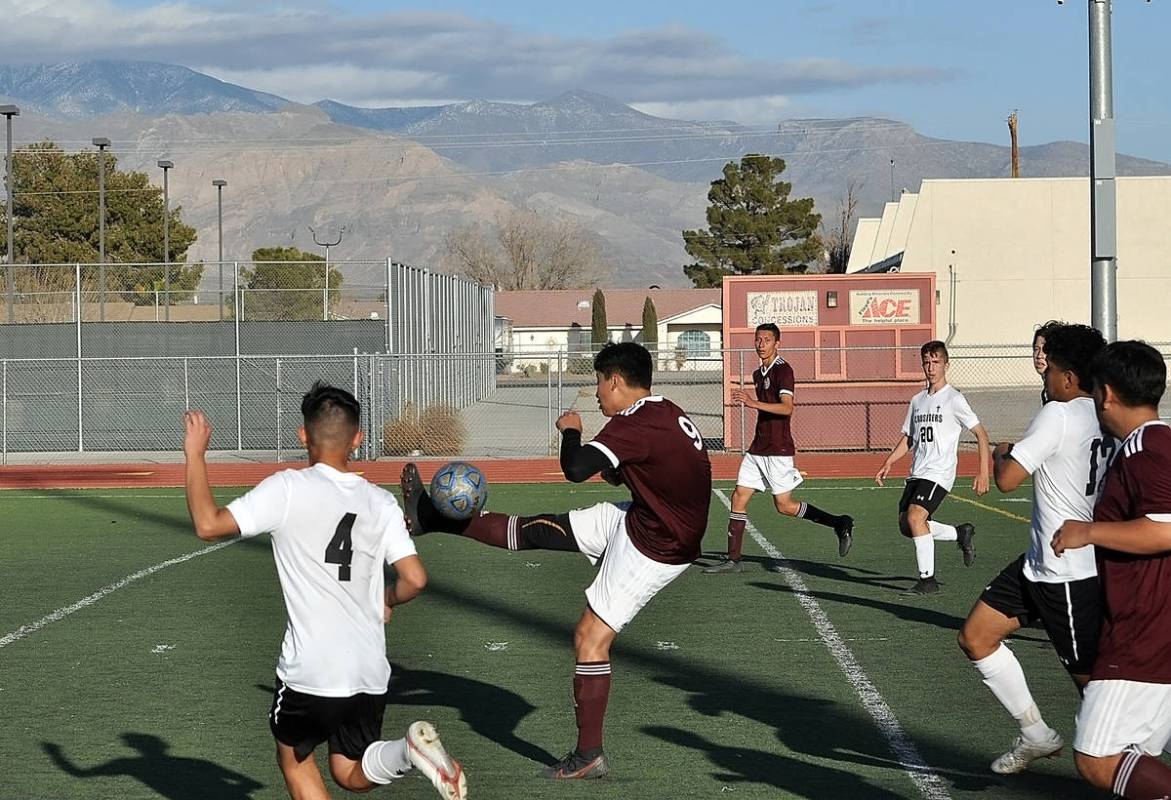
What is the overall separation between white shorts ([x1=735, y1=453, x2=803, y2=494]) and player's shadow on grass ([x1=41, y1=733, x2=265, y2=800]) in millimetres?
6799

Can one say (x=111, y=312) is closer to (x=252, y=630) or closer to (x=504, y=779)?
(x=252, y=630)

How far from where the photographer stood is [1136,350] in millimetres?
5059

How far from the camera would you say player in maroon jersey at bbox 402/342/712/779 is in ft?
22.3

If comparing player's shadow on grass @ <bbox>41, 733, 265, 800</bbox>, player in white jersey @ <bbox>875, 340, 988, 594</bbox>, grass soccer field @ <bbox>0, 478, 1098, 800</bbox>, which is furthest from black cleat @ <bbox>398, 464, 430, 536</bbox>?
player in white jersey @ <bbox>875, 340, 988, 594</bbox>

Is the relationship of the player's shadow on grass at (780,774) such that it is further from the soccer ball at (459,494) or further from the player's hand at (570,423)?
the player's hand at (570,423)

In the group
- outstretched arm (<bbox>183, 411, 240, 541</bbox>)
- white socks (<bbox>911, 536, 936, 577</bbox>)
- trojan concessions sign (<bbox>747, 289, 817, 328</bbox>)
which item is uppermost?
trojan concessions sign (<bbox>747, 289, 817, 328</bbox>)

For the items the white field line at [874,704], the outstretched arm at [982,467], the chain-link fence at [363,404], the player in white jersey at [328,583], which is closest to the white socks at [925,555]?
the white field line at [874,704]

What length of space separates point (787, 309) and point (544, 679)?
18930 mm

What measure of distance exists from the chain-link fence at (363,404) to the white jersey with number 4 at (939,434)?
13.7 m

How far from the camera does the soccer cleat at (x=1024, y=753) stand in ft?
22.1

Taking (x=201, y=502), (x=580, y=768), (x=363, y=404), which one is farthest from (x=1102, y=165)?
(x=363, y=404)

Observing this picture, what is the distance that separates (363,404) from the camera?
1134 inches

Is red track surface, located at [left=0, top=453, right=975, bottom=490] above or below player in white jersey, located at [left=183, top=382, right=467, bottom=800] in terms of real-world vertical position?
below

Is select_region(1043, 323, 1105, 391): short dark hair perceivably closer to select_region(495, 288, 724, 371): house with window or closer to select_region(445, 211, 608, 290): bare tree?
select_region(495, 288, 724, 371): house with window
